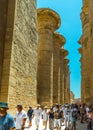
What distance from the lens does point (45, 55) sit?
91.8 ft

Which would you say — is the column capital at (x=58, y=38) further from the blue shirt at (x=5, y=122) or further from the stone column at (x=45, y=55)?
the blue shirt at (x=5, y=122)

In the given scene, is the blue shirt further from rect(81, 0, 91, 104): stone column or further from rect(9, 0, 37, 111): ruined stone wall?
rect(81, 0, 91, 104): stone column

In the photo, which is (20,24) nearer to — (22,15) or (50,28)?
(22,15)

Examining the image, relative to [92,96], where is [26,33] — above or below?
above

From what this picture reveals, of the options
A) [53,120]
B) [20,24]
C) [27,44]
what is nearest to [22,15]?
[20,24]

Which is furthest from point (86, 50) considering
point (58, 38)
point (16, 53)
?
point (58, 38)

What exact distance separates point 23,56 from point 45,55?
13568 mm

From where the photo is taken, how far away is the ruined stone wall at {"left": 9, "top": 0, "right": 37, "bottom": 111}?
12.7 meters

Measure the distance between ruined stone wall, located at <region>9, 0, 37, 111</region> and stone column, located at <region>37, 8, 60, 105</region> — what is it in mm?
9656

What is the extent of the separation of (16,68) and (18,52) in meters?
0.93

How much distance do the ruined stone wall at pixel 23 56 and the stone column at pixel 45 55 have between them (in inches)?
380

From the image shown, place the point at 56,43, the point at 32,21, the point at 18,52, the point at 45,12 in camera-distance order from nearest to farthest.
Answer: the point at 18,52, the point at 32,21, the point at 45,12, the point at 56,43

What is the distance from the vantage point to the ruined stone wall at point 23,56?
1274 centimetres

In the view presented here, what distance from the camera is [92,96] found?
1463 centimetres
